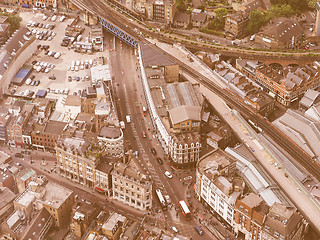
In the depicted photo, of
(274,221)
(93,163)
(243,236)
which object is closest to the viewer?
(274,221)

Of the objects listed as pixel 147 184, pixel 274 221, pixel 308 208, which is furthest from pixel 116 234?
pixel 308 208

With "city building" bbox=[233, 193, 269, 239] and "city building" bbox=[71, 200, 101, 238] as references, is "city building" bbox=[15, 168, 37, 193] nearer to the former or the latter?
"city building" bbox=[71, 200, 101, 238]

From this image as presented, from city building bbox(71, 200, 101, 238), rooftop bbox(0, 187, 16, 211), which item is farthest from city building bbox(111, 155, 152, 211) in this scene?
rooftop bbox(0, 187, 16, 211)

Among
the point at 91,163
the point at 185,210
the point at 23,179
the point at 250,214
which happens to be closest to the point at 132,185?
the point at 91,163

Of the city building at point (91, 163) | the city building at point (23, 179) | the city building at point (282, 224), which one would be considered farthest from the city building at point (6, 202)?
the city building at point (282, 224)

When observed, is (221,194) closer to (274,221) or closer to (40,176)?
(274,221)

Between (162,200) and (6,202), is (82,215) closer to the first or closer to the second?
(6,202)
